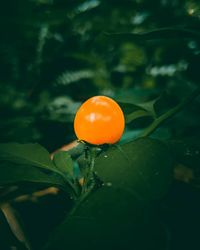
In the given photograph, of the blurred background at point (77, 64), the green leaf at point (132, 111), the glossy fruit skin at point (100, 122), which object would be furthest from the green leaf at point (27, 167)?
the blurred background at point (77, 64)

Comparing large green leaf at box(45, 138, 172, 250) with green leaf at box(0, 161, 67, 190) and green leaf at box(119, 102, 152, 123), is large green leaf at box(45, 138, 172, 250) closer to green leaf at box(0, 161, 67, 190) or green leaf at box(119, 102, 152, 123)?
green leaf at box(0, 161, 67, 190)

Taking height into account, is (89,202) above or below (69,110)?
above

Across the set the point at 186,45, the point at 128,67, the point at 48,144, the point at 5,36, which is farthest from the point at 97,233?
the point at 128,67

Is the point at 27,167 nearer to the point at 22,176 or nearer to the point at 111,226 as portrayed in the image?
the point at 22,176

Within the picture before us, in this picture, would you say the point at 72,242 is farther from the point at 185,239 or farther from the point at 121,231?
the point at 185,239

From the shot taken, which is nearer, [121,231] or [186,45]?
[121,231]

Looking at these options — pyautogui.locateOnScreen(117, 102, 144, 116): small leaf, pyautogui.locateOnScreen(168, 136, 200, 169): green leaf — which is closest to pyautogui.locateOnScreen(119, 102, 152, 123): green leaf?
pyautogui.locateOnScreen(117, 102, 144, 116): small leaf

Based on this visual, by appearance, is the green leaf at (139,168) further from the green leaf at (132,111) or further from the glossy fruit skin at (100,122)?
the green leaf at (132,111)
